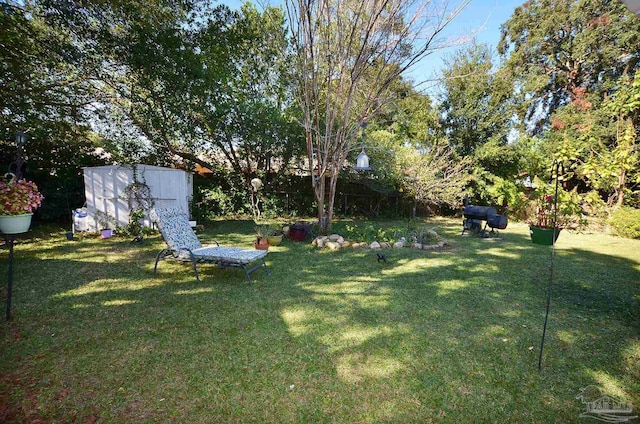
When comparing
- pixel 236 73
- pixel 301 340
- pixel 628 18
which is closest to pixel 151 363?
pixel 301 340

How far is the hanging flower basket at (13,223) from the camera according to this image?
2.91 m

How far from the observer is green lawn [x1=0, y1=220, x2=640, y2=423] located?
2.03m

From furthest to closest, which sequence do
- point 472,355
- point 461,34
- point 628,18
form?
point 628,18
point 461,34
point 472,355

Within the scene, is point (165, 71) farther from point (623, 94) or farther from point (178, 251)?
point (623, 94)

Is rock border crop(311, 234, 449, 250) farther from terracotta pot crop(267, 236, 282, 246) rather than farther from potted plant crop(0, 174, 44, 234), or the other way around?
potted plant crop(0, 174, 44, 234)

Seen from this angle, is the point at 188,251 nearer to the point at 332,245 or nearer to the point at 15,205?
the point at 15,205

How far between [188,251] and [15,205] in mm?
1974

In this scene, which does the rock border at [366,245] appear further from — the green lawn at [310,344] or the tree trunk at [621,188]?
the tree trunk at [621,188]

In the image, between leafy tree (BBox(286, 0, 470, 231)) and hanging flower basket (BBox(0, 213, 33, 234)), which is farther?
leafy tree (BBox(286, 0, 470, 231))

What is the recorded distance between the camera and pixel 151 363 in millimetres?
2438

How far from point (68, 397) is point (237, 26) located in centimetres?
1102

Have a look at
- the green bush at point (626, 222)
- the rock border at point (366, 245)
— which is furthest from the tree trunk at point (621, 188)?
the rock border at point (366, 245)

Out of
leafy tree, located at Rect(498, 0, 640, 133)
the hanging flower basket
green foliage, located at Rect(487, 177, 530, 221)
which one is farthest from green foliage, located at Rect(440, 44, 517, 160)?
the hanging flower basket

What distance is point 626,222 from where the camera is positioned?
8.22m
